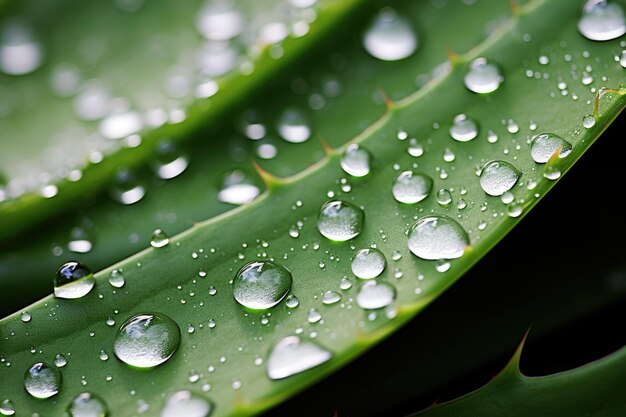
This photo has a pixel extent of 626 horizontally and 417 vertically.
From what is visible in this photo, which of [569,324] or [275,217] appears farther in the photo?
[569,324]

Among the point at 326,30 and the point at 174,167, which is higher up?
the point at 326,30

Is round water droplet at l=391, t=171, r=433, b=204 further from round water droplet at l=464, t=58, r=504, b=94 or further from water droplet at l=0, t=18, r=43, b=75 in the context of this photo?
water droplet at l=0, t=18, r=43, b=75

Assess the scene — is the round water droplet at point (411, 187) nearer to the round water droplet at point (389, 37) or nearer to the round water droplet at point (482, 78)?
the round water droplet at point (482, 78)

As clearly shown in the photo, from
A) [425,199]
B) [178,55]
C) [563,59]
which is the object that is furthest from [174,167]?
[563,59]

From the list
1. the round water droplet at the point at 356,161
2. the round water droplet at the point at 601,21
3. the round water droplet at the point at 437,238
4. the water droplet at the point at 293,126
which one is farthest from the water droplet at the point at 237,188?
the round water droplet at the point at 601,21

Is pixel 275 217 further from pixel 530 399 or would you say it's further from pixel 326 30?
pixel 326 30

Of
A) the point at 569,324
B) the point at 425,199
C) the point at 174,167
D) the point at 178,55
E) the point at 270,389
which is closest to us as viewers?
the point at 270,389

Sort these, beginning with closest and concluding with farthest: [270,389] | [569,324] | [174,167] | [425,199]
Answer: [270,389] < [425,199] < [569,324] < [174,167]

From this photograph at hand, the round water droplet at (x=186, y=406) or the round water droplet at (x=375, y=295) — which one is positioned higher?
the round water droplet at (x=375, y=295)
